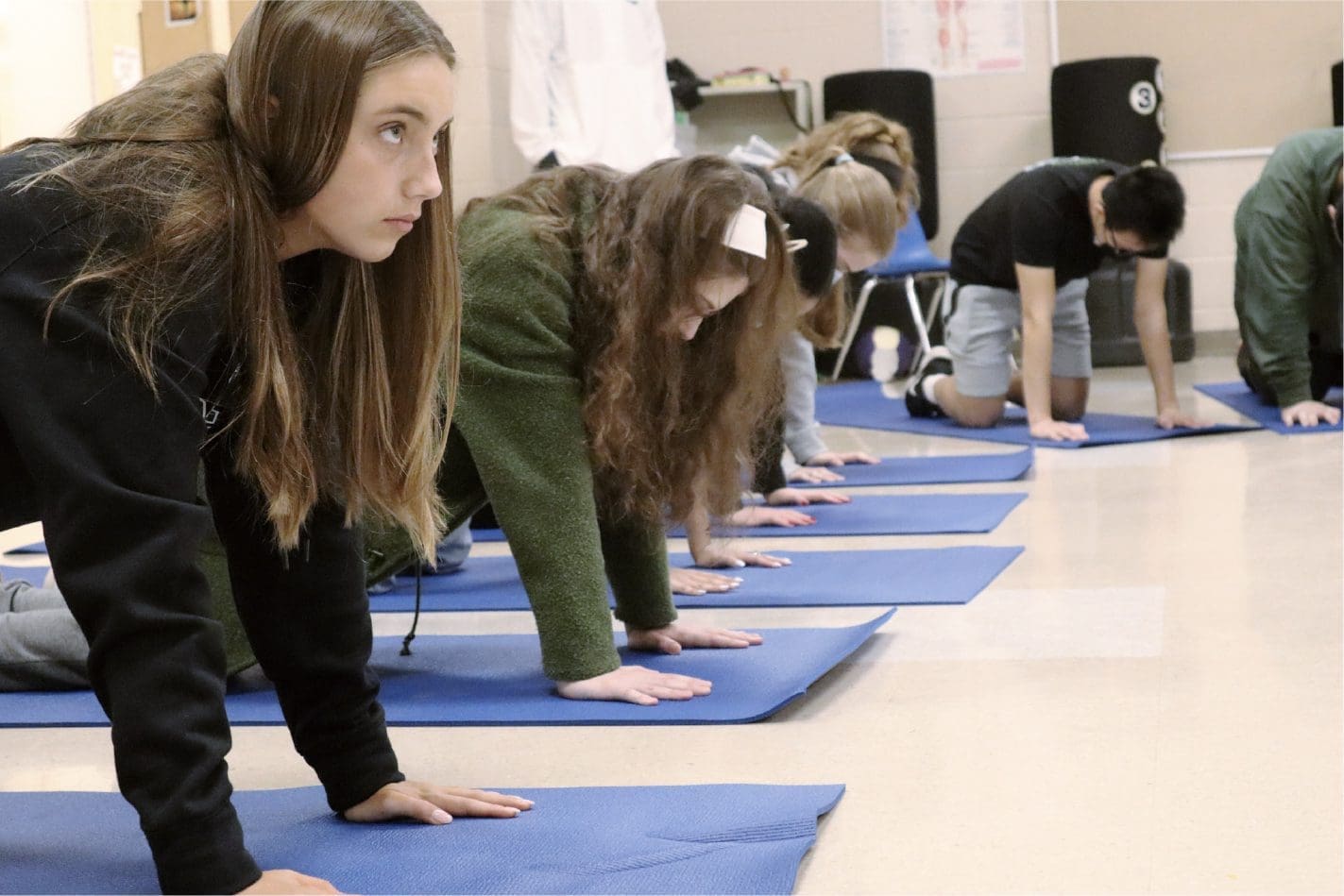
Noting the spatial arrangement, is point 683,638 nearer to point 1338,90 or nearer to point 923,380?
point 923,380

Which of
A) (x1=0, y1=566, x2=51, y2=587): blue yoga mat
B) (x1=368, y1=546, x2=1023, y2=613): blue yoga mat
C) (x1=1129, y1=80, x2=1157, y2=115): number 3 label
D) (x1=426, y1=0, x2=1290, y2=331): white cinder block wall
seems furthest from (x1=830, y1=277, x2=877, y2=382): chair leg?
(x1=0, y1=566, x2=51, y2=587): blue yoga mat

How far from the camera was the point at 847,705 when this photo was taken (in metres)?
1.80

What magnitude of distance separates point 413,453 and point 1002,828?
2.03 feet

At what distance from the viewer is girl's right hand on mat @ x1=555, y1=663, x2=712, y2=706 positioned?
1807 mm

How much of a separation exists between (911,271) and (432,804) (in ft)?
15.6

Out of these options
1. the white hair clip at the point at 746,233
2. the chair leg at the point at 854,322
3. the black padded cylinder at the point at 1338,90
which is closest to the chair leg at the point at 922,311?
the chair leg at the point at 854,322

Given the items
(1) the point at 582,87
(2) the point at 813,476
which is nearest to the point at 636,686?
(2) the point at 813,476

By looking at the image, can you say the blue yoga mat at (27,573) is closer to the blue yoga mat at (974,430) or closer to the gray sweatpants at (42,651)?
the gray sweatpants at (42,651)

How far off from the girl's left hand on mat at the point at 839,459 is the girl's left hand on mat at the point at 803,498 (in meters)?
0.51

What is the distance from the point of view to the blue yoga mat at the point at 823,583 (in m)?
2.39

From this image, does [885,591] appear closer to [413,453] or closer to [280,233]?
[413,453]

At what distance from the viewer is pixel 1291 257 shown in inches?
169

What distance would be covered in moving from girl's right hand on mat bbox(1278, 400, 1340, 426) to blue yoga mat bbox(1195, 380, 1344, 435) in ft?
0.08

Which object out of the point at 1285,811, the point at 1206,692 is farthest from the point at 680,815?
the point at 1206,692
